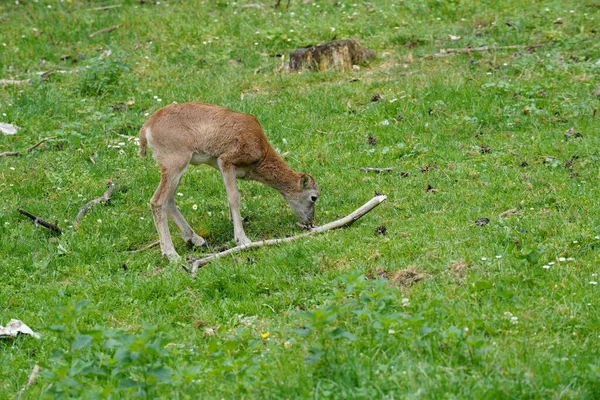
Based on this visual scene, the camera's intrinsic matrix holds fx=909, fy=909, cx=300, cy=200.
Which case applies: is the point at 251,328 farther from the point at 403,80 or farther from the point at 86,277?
the point at 403,80

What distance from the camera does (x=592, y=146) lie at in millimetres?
10867

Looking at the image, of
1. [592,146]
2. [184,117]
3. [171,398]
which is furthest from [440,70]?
[171,398]

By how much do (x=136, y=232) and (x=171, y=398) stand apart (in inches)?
188

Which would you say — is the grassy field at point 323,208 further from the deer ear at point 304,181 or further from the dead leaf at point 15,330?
the deer ear at point 304,181

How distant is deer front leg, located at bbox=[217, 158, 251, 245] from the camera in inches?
385

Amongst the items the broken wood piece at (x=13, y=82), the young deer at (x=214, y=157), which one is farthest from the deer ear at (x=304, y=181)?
the broken wood piece at (x=13, y=82)

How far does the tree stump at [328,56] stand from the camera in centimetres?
1455

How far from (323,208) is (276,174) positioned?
68 centimetres

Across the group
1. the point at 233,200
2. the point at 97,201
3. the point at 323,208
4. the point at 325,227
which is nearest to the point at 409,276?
the point at 325,227

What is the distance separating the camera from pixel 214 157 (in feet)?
33.2

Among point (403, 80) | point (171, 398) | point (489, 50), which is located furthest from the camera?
point (489, 50)

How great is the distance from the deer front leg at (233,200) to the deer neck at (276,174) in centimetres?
42

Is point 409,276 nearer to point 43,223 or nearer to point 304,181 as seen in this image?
point 304,181

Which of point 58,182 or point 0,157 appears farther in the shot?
point 0,157
